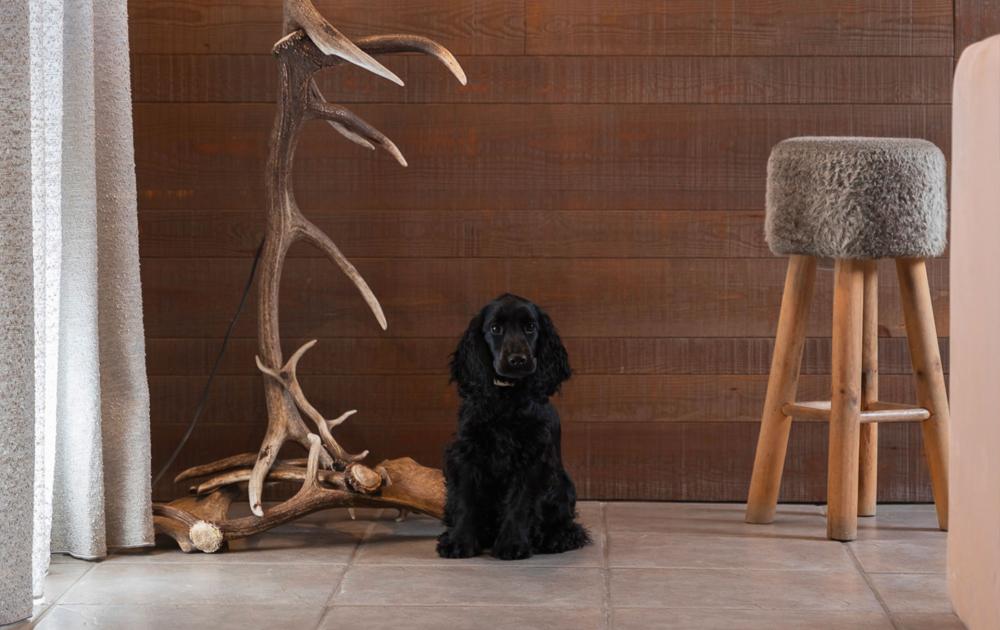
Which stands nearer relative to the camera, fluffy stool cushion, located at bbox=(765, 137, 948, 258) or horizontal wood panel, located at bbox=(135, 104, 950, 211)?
fluffy stool cushion, located at bbox=(765, 137, 948, 258)

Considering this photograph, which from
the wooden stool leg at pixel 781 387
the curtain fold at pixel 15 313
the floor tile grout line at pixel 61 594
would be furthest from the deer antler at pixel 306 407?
the wooden stool leg at pixel 781 387

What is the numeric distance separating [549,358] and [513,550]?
420mm

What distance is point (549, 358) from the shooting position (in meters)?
2.84

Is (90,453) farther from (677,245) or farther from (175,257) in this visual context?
(677,245)

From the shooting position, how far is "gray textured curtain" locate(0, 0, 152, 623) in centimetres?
221

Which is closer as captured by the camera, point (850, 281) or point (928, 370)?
point (850, 281)

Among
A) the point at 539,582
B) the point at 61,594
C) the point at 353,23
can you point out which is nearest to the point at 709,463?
the point at 539,582

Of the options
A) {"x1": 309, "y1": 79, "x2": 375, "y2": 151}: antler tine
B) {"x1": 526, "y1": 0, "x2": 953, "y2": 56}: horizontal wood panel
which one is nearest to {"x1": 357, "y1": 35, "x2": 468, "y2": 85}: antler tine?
{"x1": 309, "y1": 79, "x2": 375, "y2": 151}: antler tine

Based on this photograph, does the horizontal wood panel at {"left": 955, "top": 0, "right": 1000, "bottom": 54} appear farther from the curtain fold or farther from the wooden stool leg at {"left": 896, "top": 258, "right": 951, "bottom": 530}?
the curtain fold

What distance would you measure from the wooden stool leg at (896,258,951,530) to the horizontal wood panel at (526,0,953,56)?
0.64m

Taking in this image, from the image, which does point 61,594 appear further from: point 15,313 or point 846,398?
point 846,398

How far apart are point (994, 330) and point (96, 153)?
1.84 metres

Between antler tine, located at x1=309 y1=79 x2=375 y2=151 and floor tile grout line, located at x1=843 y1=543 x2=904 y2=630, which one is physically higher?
antler tine, located at x1=309 y1=79 x2=375 y2=151

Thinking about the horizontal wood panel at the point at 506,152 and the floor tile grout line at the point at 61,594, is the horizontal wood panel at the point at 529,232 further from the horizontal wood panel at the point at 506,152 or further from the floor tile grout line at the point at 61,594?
the floor tile grout line at the point at 61,594
